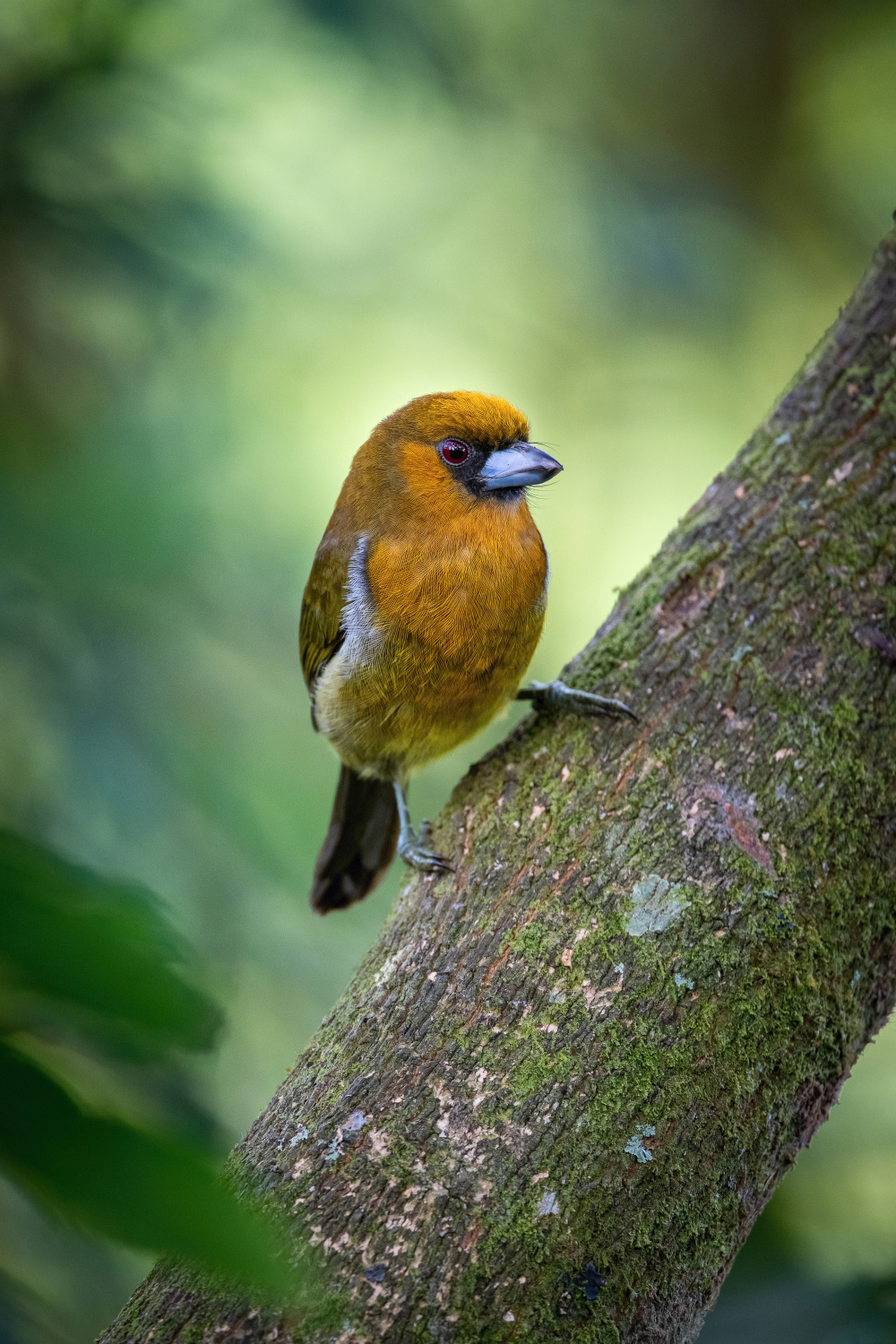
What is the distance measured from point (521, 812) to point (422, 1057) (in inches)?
22.3

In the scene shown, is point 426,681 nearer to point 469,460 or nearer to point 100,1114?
point 469,460

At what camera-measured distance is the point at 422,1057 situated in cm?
177

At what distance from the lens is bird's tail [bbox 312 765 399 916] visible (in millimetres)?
3172

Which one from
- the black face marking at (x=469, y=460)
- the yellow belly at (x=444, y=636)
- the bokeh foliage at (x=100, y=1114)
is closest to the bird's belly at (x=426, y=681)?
the yellow belly at (x=444, y=636)

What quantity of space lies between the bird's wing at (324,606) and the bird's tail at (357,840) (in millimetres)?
349

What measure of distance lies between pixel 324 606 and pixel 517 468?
64 centimetres

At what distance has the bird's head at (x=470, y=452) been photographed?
2.66m

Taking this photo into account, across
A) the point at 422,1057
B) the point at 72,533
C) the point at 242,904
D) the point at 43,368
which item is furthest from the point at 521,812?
the point at 43,368

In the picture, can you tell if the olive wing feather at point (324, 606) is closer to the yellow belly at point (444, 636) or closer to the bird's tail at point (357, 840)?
the yellow belly at point (444, 636)

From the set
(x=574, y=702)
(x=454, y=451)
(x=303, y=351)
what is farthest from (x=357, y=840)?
(x=303, y=351)

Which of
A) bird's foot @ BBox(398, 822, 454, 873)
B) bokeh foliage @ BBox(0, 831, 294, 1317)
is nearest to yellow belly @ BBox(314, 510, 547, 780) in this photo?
bird's foot @ BBox(398, 822, 454, 873)

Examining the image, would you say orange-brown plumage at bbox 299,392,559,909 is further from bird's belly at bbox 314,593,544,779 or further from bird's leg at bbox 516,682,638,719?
bird's leg at bbox 516,682,638,719

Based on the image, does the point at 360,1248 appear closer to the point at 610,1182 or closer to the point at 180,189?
the point at 610,1182

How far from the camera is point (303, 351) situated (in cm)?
477
